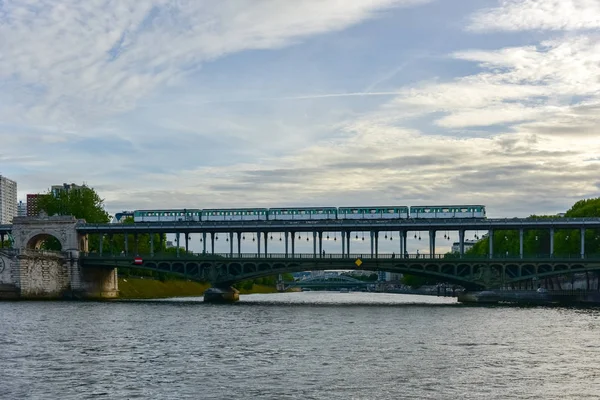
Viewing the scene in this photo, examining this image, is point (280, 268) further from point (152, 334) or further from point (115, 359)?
point (115, 359)

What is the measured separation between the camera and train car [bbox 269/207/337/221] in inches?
5039

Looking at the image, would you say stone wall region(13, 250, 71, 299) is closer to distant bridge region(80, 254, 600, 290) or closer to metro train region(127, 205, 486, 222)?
distant bridge region(80, 254, 600, 290)

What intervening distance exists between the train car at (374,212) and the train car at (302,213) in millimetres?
1815

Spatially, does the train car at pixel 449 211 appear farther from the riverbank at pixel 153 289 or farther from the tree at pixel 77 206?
the tree at pixel 77 206

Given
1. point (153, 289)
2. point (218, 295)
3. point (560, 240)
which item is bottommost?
point (153, 289)

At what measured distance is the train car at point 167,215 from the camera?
438ft

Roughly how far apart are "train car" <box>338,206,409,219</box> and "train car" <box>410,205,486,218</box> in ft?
6.12

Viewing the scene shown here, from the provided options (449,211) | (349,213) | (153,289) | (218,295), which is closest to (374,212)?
(349,213)

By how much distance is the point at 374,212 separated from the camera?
423 feet

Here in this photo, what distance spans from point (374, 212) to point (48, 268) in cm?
4998

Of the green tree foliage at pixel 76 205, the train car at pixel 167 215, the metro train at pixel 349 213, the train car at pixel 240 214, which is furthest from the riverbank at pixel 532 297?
the green tree foliage at pixel 76 205

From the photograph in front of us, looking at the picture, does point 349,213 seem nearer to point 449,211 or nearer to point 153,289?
point 449,211

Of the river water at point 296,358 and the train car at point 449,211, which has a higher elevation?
the train car at point 449,211

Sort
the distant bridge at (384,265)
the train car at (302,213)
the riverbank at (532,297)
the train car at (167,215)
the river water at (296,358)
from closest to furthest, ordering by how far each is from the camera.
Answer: the river water at (296,358) < the distant bridge at (384,265) < the riverbank at (532,297) < the train car at (302,213) < the train car at (167,215)
